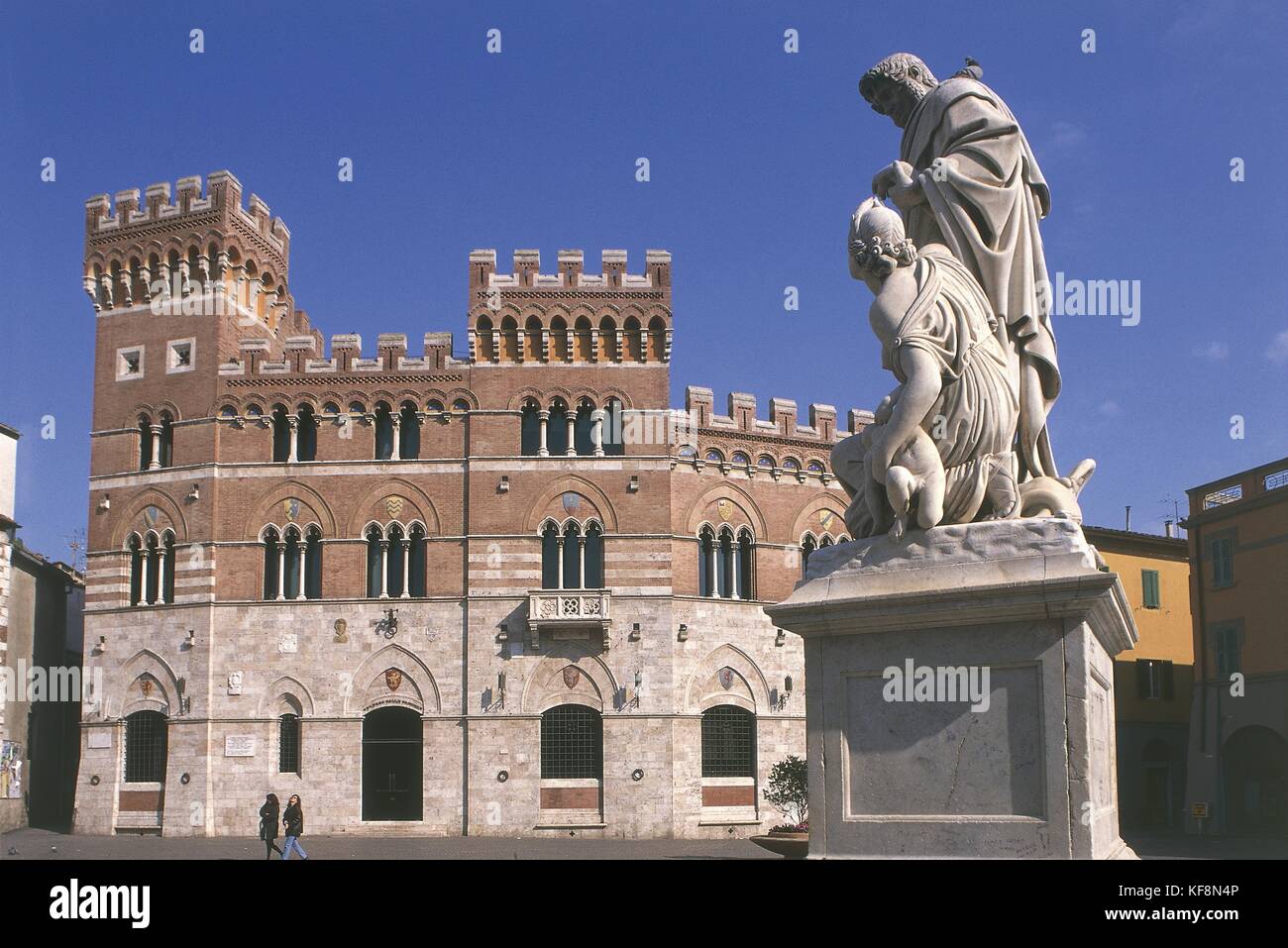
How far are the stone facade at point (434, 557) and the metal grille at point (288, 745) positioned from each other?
0.33ft

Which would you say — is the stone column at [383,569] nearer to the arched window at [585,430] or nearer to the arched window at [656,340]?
the arched window at [585,430]

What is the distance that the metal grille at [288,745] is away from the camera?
122 feet

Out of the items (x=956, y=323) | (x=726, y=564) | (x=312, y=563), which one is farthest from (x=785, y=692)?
(x=956, y=323)

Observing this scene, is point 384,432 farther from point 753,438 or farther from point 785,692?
point 785,692

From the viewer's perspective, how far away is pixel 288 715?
37.6 meters

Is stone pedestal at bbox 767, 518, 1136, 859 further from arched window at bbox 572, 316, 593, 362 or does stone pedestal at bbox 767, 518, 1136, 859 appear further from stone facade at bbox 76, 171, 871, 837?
arched window at bbox 572, 316, 593, 362

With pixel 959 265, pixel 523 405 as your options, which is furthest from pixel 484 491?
pixel 959 265

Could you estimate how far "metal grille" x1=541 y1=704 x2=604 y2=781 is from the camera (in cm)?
3666

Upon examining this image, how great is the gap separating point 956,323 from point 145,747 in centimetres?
3671

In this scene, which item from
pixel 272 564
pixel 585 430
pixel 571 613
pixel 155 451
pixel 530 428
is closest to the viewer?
pixel 571 613

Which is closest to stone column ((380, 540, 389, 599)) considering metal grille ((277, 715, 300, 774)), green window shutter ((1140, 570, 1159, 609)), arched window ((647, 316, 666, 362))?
metal grille ((277, 715, 300, 774))

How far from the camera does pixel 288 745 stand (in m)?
37.6

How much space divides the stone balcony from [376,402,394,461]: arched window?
6213mm

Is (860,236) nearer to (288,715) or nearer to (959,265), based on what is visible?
(959,265)
